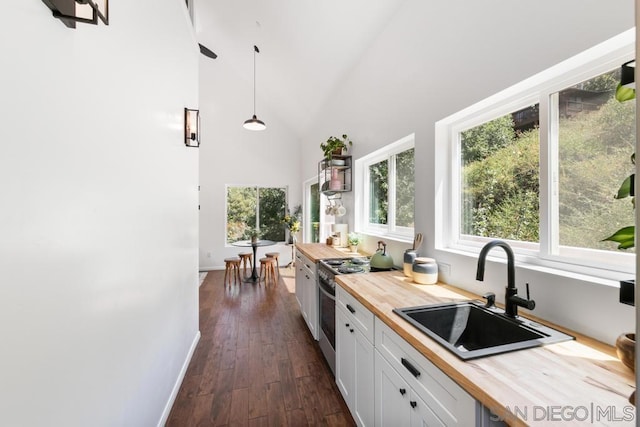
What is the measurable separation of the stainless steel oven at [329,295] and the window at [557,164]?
89 centimetres

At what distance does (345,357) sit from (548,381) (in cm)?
130

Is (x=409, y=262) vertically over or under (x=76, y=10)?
under

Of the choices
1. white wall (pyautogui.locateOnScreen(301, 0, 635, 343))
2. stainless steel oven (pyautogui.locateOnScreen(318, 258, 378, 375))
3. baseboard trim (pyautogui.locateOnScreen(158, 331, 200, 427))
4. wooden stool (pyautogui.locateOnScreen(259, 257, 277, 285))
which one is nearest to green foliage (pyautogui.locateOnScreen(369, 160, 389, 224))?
white wall (pyautogui.locateOnScreen(301, 0, 635, 343))

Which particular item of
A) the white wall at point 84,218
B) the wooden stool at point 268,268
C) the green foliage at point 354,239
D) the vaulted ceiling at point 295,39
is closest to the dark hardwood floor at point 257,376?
the white wall at point 84,218

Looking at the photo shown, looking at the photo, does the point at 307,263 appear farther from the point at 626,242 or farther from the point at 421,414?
the point at 626,242

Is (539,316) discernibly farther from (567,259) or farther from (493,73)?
(493,73)

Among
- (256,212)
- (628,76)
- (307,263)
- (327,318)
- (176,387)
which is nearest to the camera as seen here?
(628,76)

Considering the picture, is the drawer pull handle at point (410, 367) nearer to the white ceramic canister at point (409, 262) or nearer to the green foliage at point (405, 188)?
the white ceramic canister at point (409, 262)

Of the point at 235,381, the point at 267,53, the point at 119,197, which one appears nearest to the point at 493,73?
the point at 119,197

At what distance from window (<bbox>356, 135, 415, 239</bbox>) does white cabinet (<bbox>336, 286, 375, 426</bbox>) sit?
3.51 ft

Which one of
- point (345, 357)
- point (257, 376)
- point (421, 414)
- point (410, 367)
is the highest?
point (410, 367)

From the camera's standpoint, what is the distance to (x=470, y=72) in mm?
1623

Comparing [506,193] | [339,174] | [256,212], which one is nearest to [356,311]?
[506,193]

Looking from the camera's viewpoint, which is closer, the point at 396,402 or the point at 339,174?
the point at 396,402
